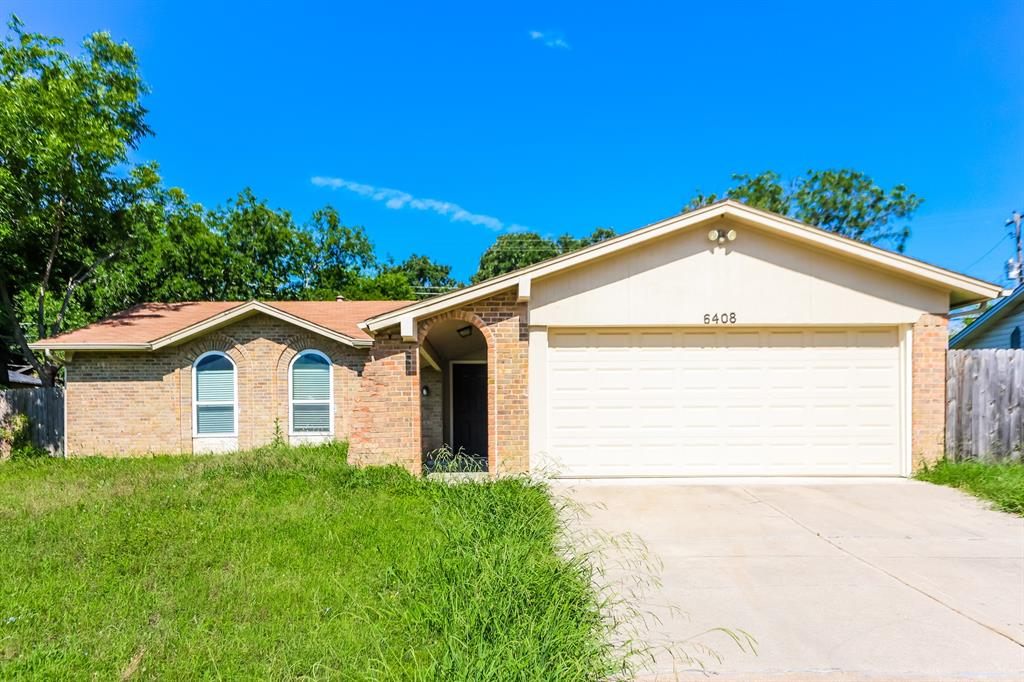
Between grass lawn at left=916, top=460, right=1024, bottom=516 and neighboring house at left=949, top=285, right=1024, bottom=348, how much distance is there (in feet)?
19.5

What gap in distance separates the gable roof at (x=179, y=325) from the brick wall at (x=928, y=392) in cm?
919

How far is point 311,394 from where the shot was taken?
1112 centimetres

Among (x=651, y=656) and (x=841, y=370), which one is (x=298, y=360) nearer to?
(x=651, y=656)

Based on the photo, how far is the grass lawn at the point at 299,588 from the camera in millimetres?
2818

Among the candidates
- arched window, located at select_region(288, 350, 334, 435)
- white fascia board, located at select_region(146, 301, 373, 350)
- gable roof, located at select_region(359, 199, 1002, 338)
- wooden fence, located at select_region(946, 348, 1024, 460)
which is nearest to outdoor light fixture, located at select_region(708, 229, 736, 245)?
gable roof, located at select_region(359, 199, 1002, 338)

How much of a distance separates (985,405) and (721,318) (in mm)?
4372

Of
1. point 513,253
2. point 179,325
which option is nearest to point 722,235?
point 179,325

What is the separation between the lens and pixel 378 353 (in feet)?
25.3

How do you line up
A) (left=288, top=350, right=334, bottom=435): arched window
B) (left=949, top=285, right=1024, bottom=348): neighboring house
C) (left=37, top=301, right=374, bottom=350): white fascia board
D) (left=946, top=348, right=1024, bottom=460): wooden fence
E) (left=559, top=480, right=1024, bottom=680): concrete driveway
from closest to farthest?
(left=559, top=480, right=1024, bottom=680): concrete driveway
(left=946, top=348, right=1024, bottom=460): wooden fence
(left=37, top=301, right=374, bottom=350): white fascia board
(left=288, top=350, right=334, bottom=435): arched window
(left=949, top=285, right=1024, bottom=348): neighboring house

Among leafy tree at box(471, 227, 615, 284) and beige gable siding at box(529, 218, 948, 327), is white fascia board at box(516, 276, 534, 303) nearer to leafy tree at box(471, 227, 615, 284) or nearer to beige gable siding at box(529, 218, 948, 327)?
beige gable siding at box(529, 218, 948, 327)

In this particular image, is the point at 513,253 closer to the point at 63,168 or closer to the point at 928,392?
the point at 63,168

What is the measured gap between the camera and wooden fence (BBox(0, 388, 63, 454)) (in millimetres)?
11117

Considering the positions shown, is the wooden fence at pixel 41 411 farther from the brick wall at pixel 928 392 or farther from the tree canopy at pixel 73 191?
the brick wall at pixel 928 392

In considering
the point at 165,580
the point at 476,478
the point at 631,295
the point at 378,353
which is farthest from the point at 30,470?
the point at 631,295
